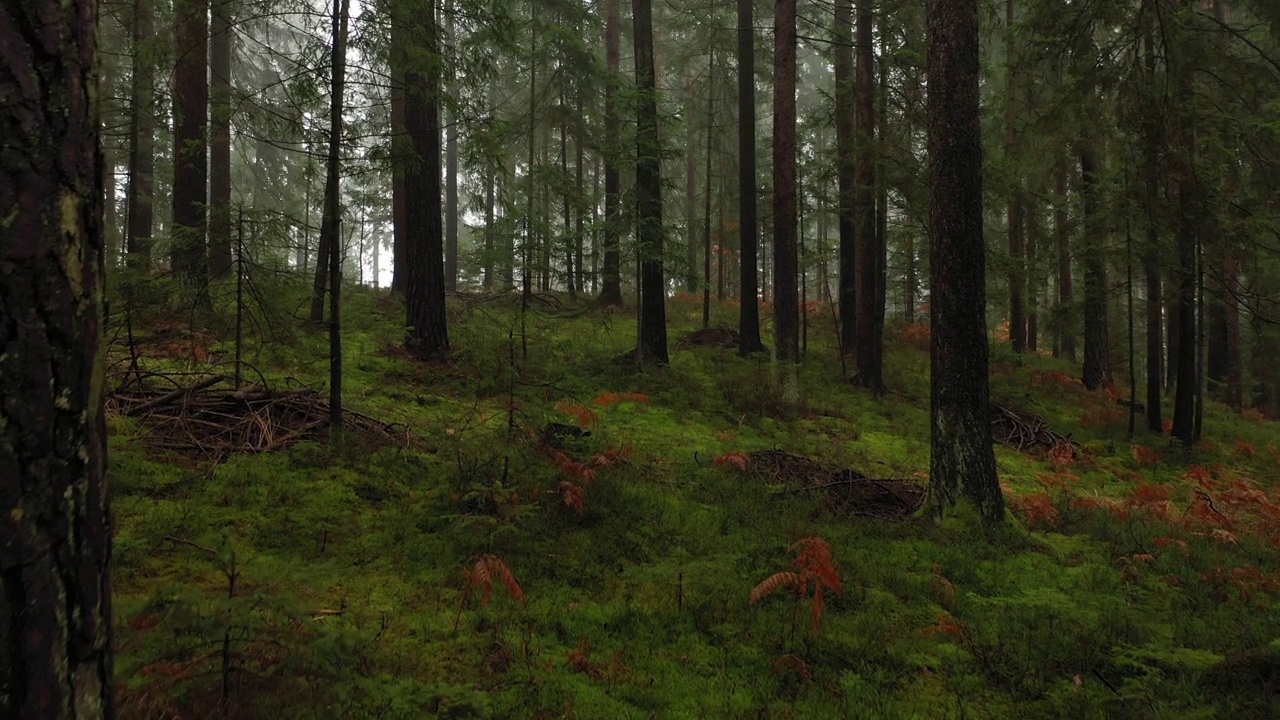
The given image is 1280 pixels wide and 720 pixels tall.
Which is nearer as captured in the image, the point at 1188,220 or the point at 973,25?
the point at 973,25

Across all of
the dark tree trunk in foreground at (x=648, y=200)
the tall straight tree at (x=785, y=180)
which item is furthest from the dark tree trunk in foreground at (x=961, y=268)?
the dark tree trunk in foreground at (x=648, y=200)

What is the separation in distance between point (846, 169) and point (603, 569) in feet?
43.8

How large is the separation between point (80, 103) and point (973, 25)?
→ 24.9ft

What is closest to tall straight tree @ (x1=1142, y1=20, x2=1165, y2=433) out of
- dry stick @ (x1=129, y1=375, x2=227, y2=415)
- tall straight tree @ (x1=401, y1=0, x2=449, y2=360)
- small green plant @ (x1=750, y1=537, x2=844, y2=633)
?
small green plant @ (x1=750, y1=537, x2=844, y2=633)

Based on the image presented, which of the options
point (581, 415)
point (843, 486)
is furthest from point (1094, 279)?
point (581, 415)

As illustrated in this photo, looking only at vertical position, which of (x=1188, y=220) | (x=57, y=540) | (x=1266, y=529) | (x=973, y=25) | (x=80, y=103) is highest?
(x=973, y=25)

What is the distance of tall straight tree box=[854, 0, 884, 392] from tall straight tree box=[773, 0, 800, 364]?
1.62m

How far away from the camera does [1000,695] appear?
12.3ft

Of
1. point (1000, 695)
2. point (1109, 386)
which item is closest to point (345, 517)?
point (1000, 695)

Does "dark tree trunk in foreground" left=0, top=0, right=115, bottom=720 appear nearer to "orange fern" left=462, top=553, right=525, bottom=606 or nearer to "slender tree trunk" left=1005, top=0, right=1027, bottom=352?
"orange fern" left=462, top=553, right=525, bottom=606

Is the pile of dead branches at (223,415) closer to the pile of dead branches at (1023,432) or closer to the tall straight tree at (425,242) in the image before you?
the tall straight tree at (425,242)

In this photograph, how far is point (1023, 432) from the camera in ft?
43.0

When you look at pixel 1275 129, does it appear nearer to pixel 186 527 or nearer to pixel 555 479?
pixel 555 479

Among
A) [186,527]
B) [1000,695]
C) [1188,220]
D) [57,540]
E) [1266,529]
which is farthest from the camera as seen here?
[1188,220]
